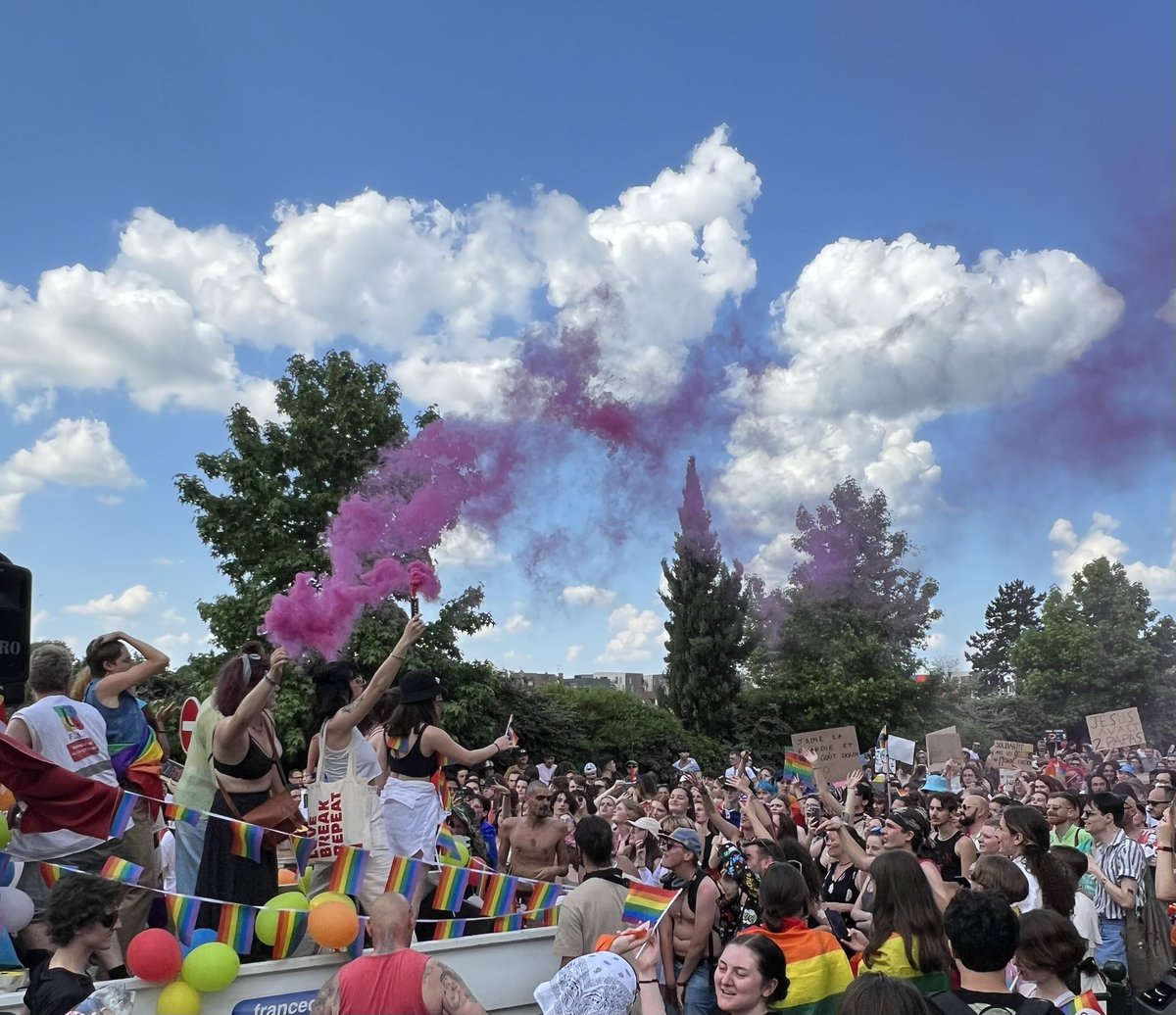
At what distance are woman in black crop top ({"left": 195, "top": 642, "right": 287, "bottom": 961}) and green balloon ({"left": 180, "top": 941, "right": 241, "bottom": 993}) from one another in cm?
60

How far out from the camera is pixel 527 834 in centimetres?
732

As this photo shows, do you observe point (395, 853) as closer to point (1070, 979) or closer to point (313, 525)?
→ point (1070, 979)

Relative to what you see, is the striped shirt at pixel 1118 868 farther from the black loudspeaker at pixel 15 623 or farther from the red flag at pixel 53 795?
the black loudspeaker at pixel 15 623

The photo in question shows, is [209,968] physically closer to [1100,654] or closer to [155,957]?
[155,957]

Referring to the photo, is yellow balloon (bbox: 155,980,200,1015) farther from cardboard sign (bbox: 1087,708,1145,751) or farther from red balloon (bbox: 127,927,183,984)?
cardboard sign (bbox: 1087,708,1145,751)

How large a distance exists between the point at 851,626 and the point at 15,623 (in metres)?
37.0

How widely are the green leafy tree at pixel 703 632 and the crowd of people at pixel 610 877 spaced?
29523mm

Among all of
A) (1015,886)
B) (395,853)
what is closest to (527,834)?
(395,853)

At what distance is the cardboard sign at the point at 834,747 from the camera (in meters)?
15.1

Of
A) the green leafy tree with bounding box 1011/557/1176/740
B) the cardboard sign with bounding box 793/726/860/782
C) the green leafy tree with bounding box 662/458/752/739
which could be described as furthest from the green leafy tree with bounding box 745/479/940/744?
the cardboard sign with bounding box 793/726/860/782

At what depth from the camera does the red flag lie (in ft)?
15.3

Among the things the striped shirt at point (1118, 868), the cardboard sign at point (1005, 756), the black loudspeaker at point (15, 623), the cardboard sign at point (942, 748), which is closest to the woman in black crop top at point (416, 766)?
the black loudspeaker at point (15, 623)

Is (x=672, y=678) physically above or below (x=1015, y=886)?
above

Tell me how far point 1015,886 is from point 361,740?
3.61 m
